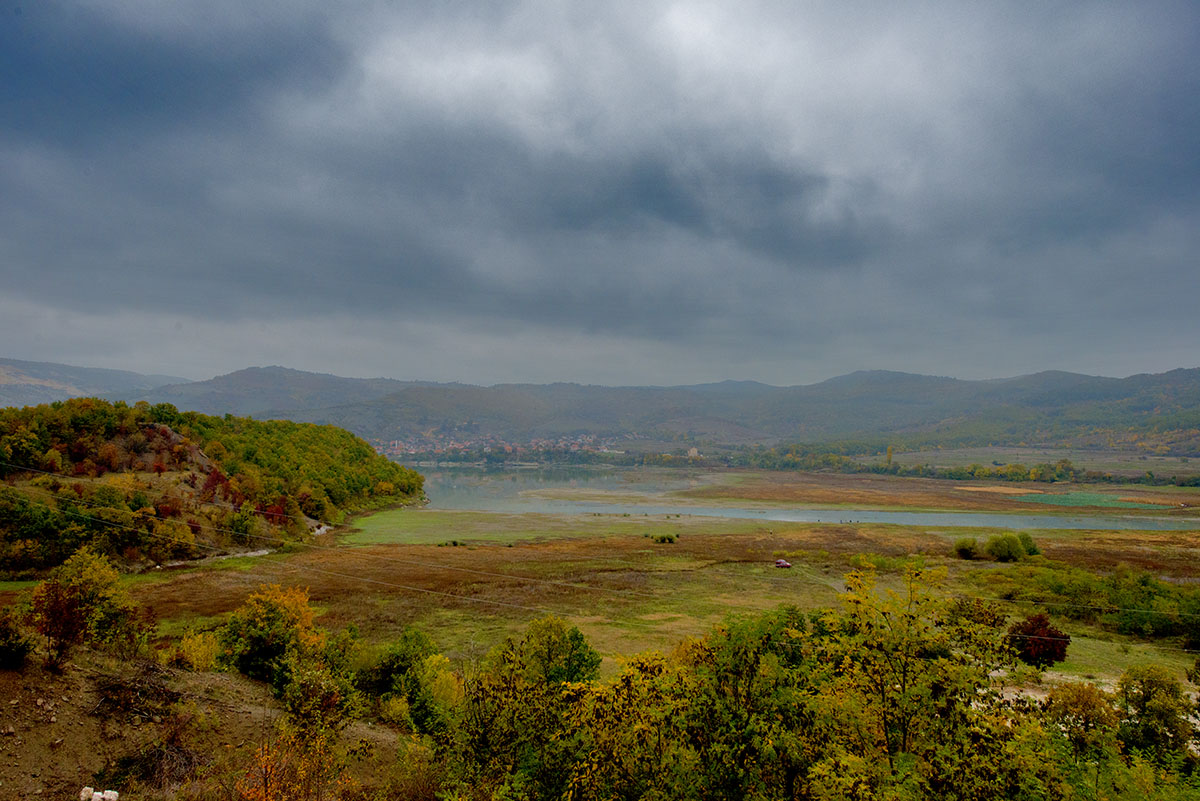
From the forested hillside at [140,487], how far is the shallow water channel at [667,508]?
117ft

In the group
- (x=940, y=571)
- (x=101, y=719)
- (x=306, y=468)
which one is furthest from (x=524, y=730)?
(x=306, y=468)

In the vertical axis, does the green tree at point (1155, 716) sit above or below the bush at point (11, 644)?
below

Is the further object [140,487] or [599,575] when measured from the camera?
[140,487]

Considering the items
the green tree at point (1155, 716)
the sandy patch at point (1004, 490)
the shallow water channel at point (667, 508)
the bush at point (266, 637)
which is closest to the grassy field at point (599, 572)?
the green tree at point (1155, 716)

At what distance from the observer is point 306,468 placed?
283 ft

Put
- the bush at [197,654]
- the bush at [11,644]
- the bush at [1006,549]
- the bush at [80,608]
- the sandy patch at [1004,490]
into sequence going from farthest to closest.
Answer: the sandy patch at [1004,490]
the bush at [1006,549]
the bush at [197,654]
the bush at [80,608]
the bush at [11,644]

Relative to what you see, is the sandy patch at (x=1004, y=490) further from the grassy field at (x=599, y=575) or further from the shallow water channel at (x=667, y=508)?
the grassy field at (x=599, y=575)

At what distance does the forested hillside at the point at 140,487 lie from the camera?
42.6 m

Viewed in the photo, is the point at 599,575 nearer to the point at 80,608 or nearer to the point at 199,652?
the point at 199,652

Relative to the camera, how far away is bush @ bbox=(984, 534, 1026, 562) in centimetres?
5650

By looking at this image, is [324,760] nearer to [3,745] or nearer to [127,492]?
[3,745]

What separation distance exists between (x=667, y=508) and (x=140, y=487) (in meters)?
82.4

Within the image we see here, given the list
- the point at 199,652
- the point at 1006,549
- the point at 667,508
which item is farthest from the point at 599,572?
the point at 667,508

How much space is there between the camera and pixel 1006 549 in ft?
187
